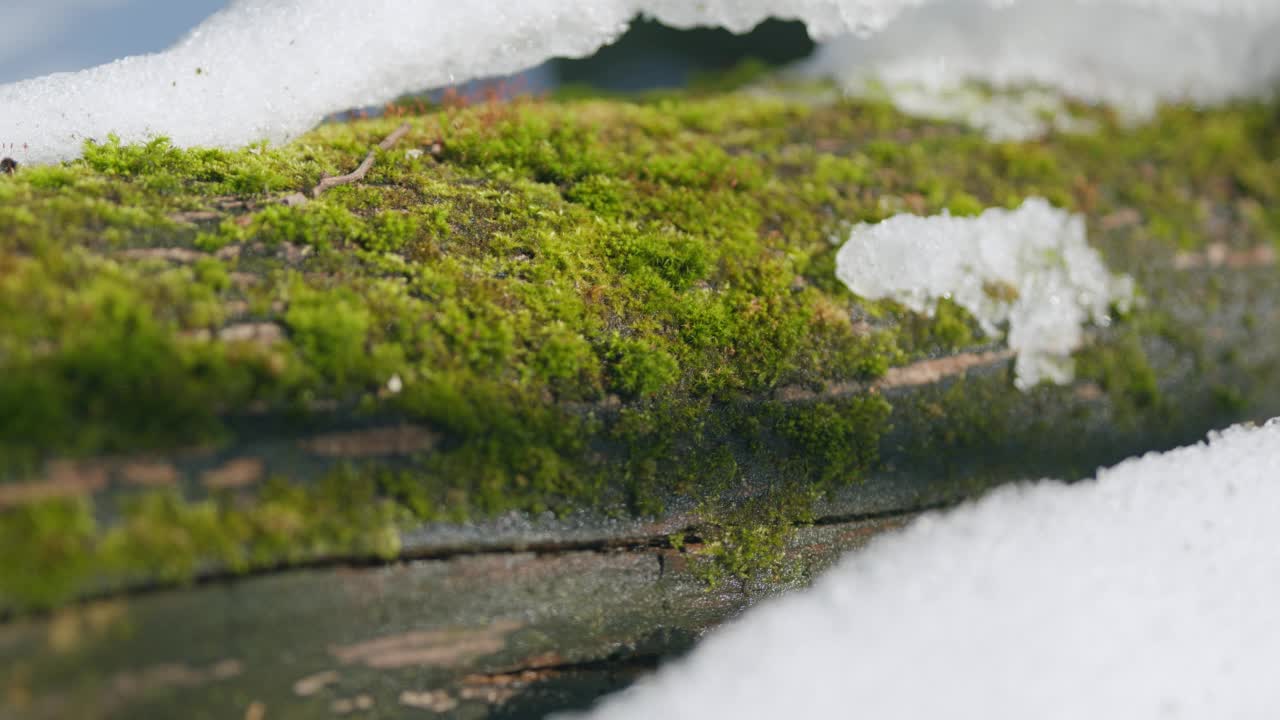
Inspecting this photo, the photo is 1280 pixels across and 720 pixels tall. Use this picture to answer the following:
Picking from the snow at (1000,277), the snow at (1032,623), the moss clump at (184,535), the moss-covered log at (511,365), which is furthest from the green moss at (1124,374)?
the moss clump at (184,535)

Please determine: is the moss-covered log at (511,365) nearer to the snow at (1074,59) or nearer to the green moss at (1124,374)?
the green moss at (1124,374)

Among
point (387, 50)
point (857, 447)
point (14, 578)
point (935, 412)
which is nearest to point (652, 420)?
point (857, 447)

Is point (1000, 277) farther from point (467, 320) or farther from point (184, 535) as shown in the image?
point (184, 535)

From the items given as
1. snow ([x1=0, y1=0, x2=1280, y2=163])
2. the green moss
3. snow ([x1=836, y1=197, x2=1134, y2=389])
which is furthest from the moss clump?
the green moss

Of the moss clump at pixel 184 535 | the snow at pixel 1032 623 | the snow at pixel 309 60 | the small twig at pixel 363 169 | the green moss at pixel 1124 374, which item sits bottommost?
the snow at pixel 1032 623

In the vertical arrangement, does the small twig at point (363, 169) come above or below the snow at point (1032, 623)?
above

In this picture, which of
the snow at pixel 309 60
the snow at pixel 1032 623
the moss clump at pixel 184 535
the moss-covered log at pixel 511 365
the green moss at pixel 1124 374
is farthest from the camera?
the green moss at pixel 1124 374
